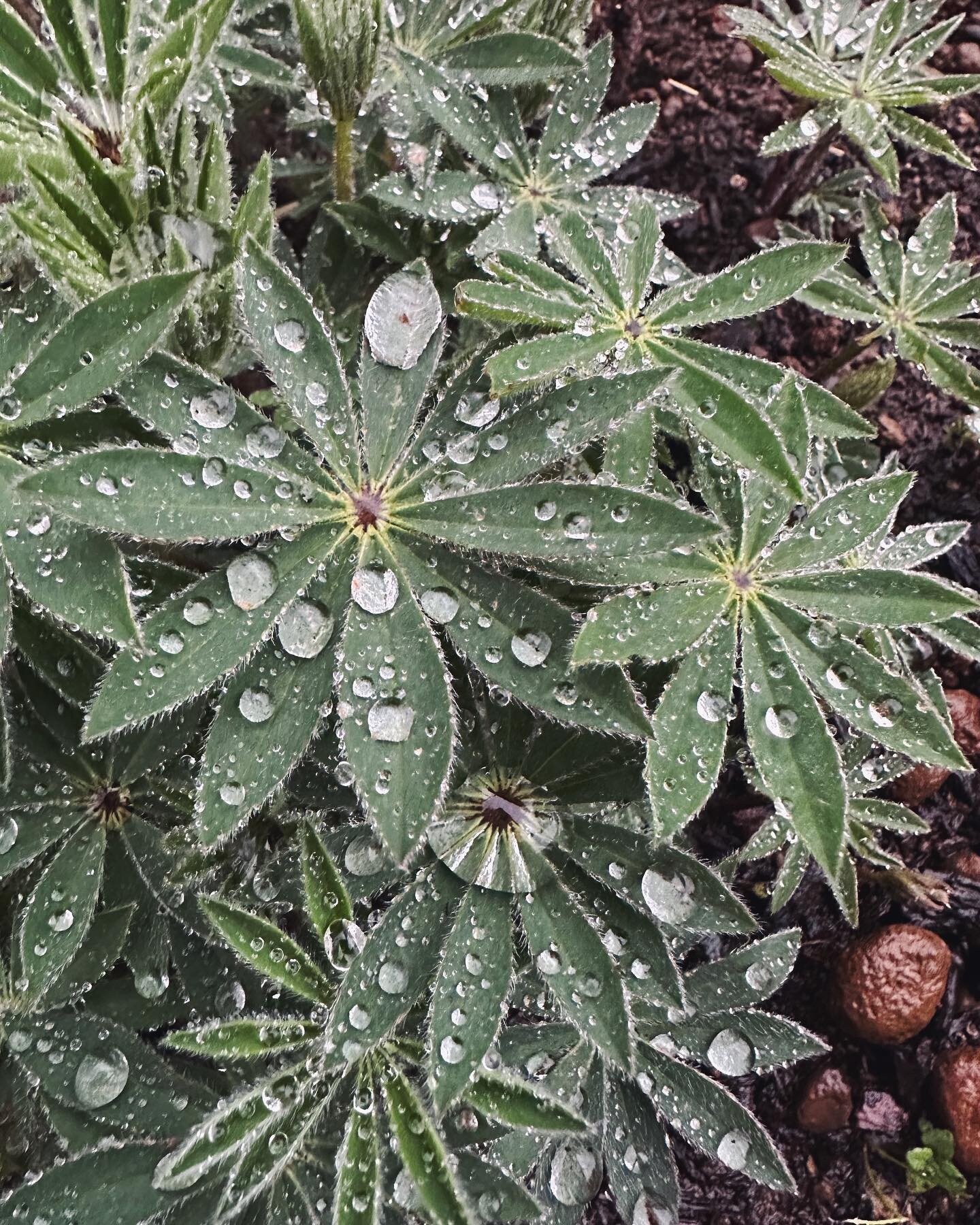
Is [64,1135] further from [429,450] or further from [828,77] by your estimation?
[828,77]

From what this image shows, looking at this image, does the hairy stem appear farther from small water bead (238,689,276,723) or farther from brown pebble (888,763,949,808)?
small water bead (238,689,276,723)

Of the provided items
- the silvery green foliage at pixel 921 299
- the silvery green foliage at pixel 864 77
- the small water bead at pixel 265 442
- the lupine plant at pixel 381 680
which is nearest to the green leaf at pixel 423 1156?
the lupine plant at pixel 381 680

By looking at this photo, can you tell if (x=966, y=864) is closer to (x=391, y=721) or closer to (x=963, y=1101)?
(x=963, y=1101)

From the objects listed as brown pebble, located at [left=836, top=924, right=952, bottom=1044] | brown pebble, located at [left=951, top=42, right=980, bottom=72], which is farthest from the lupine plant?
brown pebble, located at [left=951, top=42, right=980, bottom=72]

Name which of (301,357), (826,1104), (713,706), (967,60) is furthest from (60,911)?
(967,60)

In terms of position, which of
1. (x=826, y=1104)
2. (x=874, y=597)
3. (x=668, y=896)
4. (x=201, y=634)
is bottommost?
(x=826, y=1104)

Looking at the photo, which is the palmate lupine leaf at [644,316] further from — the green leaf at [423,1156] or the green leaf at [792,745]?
the green leaf at [423,1156]
